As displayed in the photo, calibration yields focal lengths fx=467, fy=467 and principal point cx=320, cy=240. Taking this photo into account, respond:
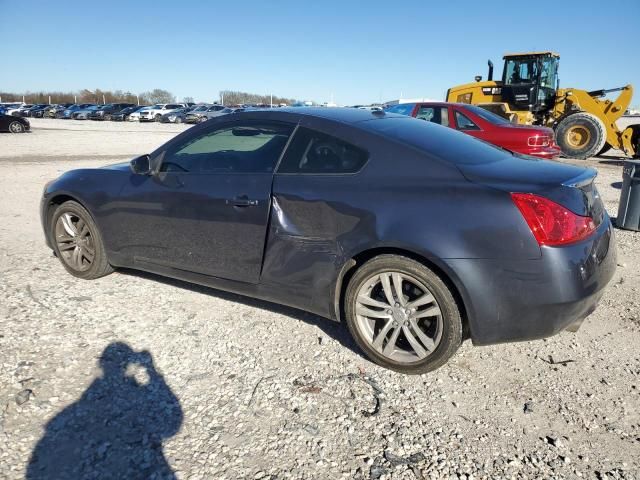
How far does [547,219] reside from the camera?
7.77 feet

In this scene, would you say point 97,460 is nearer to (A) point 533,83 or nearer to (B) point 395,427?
(B) point 395,427

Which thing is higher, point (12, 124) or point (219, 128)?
point (219, 128)

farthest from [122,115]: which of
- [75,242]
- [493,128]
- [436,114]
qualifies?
[75,242]

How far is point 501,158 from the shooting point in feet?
9.96

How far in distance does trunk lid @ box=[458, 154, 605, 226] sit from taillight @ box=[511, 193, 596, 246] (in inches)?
1.5

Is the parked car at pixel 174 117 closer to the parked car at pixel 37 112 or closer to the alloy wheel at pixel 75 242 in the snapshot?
the parked car at pixel 37 112

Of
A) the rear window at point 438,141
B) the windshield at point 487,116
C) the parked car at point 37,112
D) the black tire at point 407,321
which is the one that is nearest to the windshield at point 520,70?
the windshield at point 487,116

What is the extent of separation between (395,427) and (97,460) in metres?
1.39

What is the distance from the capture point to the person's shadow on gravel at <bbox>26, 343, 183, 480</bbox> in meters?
2.02

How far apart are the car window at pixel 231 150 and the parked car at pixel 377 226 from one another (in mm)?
11

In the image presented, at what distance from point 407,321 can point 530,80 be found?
45.8ft

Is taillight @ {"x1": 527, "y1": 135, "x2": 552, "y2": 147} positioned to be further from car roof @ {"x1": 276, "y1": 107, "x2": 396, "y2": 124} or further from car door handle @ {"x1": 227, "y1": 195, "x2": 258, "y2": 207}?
car door handle @ {"x1": 227, "y1": 195, "x2": 258, "y2": 207}

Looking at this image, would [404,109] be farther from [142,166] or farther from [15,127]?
[15,127]

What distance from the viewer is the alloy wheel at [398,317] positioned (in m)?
2.66
